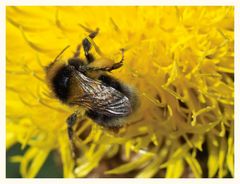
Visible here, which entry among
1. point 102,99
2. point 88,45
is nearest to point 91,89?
point 102,99

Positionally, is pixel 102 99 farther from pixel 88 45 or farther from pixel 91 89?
pixel 88 45

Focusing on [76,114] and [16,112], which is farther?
[16,112]
